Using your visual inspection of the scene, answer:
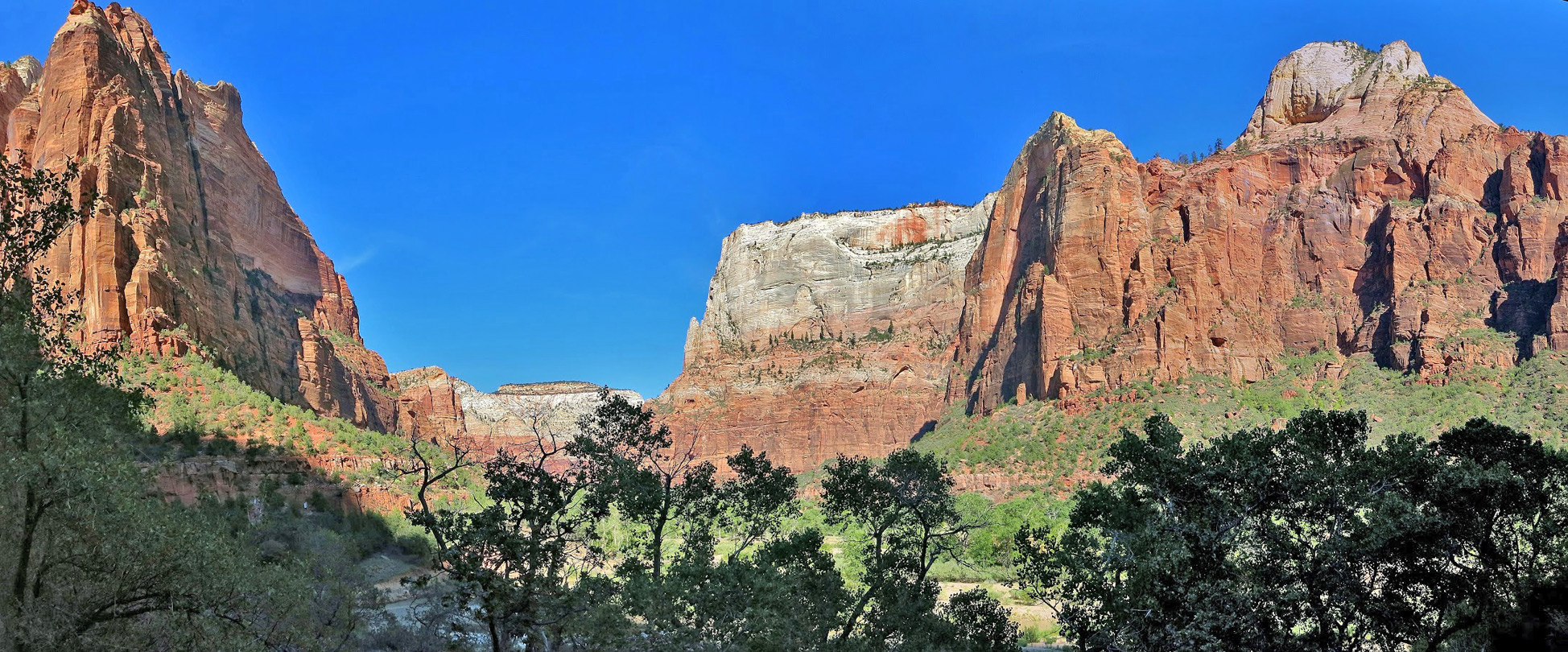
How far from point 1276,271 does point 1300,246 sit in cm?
519

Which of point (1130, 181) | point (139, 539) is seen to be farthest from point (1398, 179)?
point (139, 539)

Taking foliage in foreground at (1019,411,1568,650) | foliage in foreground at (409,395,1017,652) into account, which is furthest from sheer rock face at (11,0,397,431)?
foliage in foreground at (1019,411,1568,650)

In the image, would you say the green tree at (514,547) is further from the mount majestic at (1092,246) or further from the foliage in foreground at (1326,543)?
the mount majestic at (1092,246)

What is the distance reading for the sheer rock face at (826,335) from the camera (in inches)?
5832

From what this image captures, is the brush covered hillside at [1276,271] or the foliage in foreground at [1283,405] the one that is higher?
the brush covered hillside at [1276,271]

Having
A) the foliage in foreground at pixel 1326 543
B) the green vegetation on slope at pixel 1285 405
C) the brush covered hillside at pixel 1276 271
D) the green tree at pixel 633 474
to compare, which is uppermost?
the brush covered hillside at pixel 1276 271

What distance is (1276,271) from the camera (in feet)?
342

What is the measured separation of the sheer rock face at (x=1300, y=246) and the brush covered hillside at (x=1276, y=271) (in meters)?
0.23

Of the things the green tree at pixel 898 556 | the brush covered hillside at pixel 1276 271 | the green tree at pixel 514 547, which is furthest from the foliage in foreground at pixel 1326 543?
the brush covered hillside at pixel 1276 271

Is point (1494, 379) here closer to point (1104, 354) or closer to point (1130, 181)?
point (1104, 354)

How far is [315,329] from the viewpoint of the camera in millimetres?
89625

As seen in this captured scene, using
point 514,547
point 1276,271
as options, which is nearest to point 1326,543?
point 514,547

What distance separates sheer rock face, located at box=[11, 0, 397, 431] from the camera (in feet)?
171

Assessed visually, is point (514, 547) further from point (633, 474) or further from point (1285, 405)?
point (1285, 405)
